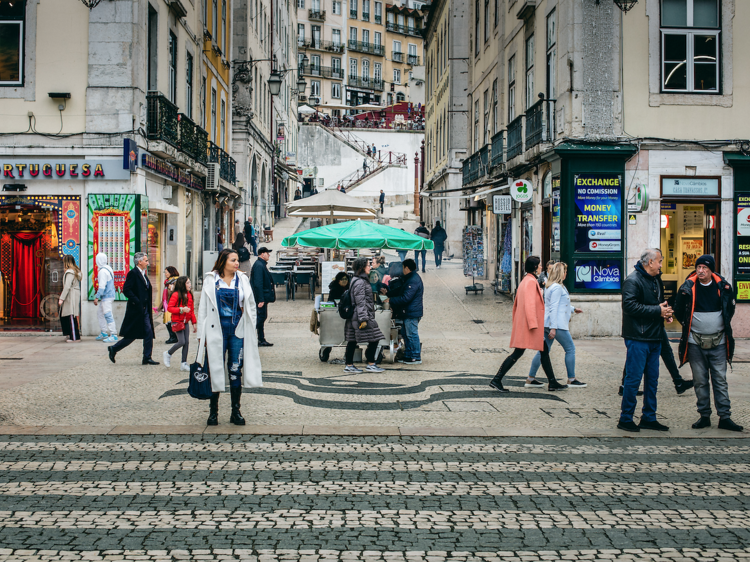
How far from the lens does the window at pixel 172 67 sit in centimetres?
1914

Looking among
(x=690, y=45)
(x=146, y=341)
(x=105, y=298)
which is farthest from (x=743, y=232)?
(x=105, y=298)

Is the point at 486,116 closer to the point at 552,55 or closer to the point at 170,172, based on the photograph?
the point at 552,55

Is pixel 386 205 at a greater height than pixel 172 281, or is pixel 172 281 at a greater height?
pixel 386 205

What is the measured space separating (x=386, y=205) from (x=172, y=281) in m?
48.2

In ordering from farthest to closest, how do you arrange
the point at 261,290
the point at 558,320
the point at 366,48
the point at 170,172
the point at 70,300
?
the point at 366,48
the point at 170,172
the point at 70,300
the point at 261,290
the point at 558,320

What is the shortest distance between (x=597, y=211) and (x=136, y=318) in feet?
30.1

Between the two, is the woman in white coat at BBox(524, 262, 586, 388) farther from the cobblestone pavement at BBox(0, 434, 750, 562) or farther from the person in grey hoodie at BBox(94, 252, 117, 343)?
the person in grey hoodie at BBox(94, 252, 117, 343)

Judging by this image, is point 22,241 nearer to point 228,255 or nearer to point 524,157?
point 228,255

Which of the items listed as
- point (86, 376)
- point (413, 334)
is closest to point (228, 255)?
point (86, 376)

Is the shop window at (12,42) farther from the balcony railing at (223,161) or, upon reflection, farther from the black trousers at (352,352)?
the black trousers at (352,352)

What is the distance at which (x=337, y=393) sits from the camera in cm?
973

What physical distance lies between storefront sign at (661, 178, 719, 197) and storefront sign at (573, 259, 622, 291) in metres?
1.87

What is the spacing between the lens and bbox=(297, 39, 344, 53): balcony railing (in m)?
81.4

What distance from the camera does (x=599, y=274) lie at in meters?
15.6
